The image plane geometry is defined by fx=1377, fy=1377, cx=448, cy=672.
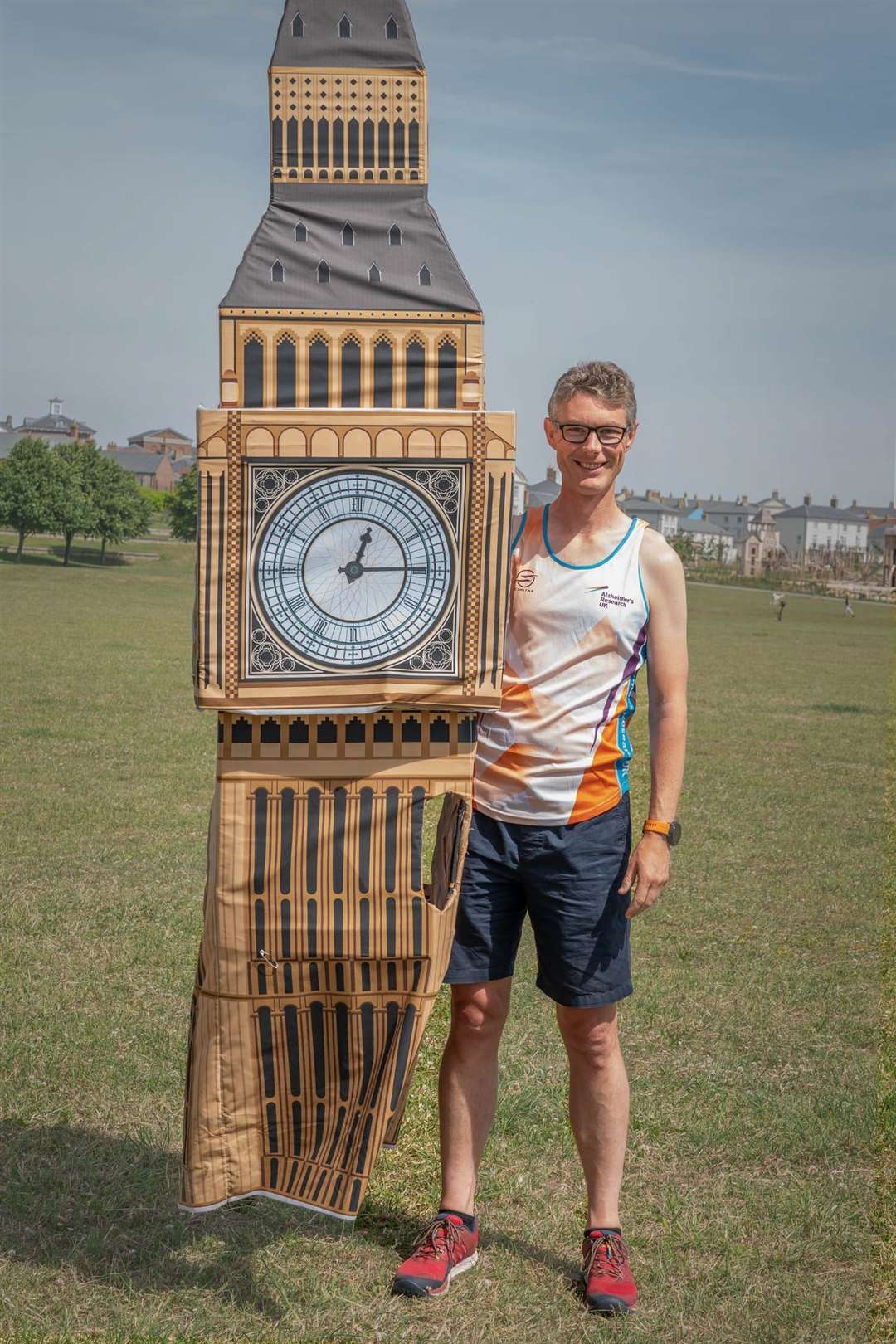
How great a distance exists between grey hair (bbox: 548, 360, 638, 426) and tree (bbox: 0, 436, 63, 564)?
148ft

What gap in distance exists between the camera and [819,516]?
12900 centimetres

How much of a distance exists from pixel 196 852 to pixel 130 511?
1837 inches

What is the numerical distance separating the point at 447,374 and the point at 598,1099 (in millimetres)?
2081

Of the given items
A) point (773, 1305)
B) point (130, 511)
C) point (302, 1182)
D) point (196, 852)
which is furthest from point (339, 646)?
point (130, 511)

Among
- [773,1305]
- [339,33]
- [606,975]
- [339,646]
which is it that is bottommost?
[773,1305]

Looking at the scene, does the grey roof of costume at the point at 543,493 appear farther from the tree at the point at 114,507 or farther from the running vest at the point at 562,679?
the tree at the point at 114,507

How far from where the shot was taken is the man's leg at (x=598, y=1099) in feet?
12.9

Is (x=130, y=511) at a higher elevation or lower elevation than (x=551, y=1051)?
higher

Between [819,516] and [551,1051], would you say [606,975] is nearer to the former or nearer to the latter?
[551,1051]

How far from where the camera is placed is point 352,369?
11.5ft

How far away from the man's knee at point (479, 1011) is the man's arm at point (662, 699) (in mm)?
452

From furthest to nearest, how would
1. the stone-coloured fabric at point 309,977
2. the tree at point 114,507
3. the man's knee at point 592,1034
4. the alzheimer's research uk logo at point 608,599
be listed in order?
the tree at point 114,507
the man's knee at point 592,1034
the alzheimer's research uk logo at point 608,599
the stone-coloured fabric at point 309,977

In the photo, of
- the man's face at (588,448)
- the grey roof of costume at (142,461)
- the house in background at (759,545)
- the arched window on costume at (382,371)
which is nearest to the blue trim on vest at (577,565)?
the man's face at (588,448)

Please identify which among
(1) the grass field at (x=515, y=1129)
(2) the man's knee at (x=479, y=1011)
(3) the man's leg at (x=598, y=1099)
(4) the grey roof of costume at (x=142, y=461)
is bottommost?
(1) the grass field at (x=515, y=1129)
